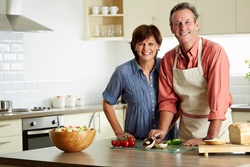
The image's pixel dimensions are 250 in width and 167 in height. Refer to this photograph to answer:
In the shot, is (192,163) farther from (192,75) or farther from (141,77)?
(141,77)

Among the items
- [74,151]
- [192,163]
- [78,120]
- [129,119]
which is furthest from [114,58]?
[192,163]

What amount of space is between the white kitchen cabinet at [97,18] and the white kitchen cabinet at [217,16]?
1.11 m

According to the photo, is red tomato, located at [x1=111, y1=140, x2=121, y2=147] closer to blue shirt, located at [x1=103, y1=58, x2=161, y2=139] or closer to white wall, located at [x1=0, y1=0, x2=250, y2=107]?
blue shirt, located at [x1=103, y1=58, x2=161, y2=139]

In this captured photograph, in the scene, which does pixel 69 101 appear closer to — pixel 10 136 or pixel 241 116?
pixel 10 136

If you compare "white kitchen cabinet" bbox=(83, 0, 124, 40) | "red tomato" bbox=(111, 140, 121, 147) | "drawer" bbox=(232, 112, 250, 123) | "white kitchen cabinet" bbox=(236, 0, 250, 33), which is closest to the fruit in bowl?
"red tomato" bbox=(111, 140, 121, 147)

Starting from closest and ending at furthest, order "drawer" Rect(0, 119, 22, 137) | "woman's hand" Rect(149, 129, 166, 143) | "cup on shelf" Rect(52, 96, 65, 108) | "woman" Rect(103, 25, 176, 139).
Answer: "woman's hand" Rect(149, 129, 166, 143) → "woman" Rect(103, 25, 176, 139) → "drawer" Rect(0, 119, 22, 137) → "cup on shelf" Rect(52, 96, 65, 108)

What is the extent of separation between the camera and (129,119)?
4.42 metres

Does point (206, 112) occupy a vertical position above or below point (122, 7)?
below

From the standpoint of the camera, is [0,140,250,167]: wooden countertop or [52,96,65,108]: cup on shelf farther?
[52,96,65,108]: cup on shelf

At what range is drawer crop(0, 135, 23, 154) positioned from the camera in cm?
593

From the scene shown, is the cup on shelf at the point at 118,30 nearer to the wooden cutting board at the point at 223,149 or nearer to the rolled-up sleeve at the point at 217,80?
the rolled-up sleeve at the point at 217,80

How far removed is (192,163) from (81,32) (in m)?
4.58

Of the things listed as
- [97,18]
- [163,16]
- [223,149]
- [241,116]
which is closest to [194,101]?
[223,149]

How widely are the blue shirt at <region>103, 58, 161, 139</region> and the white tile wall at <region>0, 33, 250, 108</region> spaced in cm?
252
